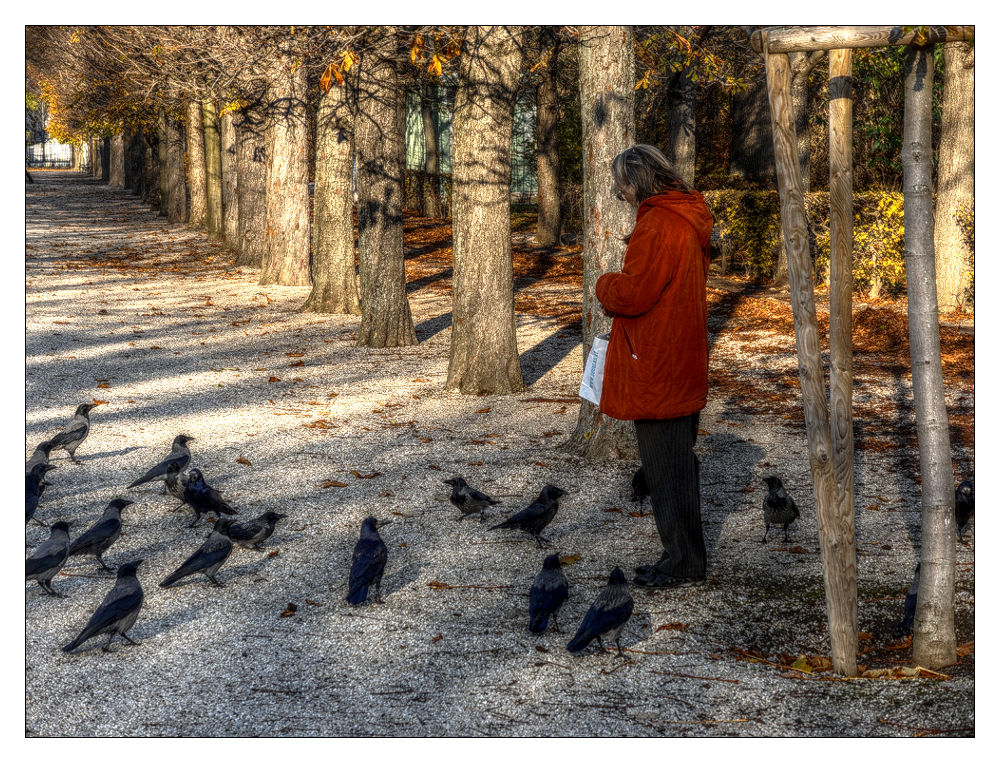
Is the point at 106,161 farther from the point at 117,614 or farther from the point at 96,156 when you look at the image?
the point at 117,614

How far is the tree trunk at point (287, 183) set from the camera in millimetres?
16703

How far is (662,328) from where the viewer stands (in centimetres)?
477

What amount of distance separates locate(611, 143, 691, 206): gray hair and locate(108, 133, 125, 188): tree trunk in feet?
176

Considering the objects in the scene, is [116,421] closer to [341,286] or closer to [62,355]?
[62,355]

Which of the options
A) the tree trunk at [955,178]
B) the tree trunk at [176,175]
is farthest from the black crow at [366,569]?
the tree trunk at [176,175]

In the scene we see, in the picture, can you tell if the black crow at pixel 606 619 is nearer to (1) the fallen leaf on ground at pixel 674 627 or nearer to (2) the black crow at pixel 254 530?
(1) the fallen leaf on ground at pixel 674 627

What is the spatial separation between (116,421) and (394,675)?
19.1 ft

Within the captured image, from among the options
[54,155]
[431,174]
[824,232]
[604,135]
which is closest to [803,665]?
[604,135]

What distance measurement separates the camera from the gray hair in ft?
15.7

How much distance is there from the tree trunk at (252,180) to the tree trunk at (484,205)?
990 cm

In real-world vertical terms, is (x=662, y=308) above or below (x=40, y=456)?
above

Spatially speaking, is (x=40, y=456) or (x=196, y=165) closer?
(x=40, y=456)

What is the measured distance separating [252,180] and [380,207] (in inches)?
321

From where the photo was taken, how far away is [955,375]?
10648mm
